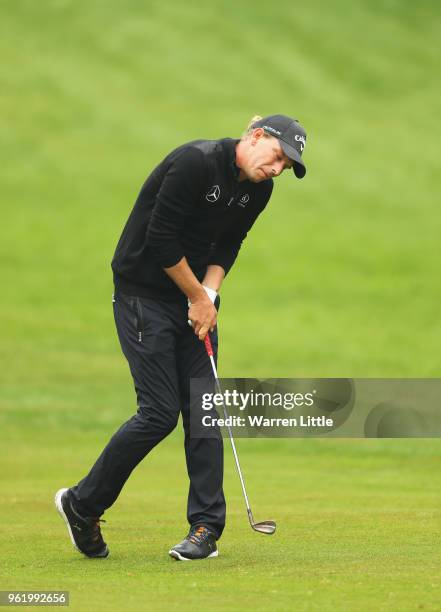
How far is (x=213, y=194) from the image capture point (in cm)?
730

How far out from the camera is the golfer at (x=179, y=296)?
7223 mm

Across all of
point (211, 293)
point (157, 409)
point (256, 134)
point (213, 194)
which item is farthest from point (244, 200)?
point (157, 409)

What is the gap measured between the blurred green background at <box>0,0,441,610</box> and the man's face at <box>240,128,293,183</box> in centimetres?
203

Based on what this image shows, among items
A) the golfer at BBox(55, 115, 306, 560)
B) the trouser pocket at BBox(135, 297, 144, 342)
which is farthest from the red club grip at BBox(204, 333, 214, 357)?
the trouser pocket at BBox(135, 297, 144, 342)

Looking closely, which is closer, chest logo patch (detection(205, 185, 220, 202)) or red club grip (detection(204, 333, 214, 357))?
chest logo patch (detection(205, 185, 220, 202))

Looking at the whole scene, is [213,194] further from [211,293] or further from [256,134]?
[211,293]

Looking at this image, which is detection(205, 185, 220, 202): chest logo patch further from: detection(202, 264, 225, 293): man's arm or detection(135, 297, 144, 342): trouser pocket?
detection(135, 297, 144, 342): trouser pocket

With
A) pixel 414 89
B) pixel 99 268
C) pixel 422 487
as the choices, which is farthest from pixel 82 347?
pixel 414 89

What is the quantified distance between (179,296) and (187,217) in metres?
0.47

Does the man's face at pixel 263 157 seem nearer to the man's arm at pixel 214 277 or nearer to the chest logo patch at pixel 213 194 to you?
the chest logo patch at pixel 213 194

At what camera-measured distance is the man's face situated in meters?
7.23

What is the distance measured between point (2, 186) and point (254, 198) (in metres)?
31.8

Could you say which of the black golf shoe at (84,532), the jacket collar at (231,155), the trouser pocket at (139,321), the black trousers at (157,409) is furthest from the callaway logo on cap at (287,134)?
the black golf shoe at (84,532)

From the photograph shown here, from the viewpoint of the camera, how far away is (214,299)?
7.51 m
